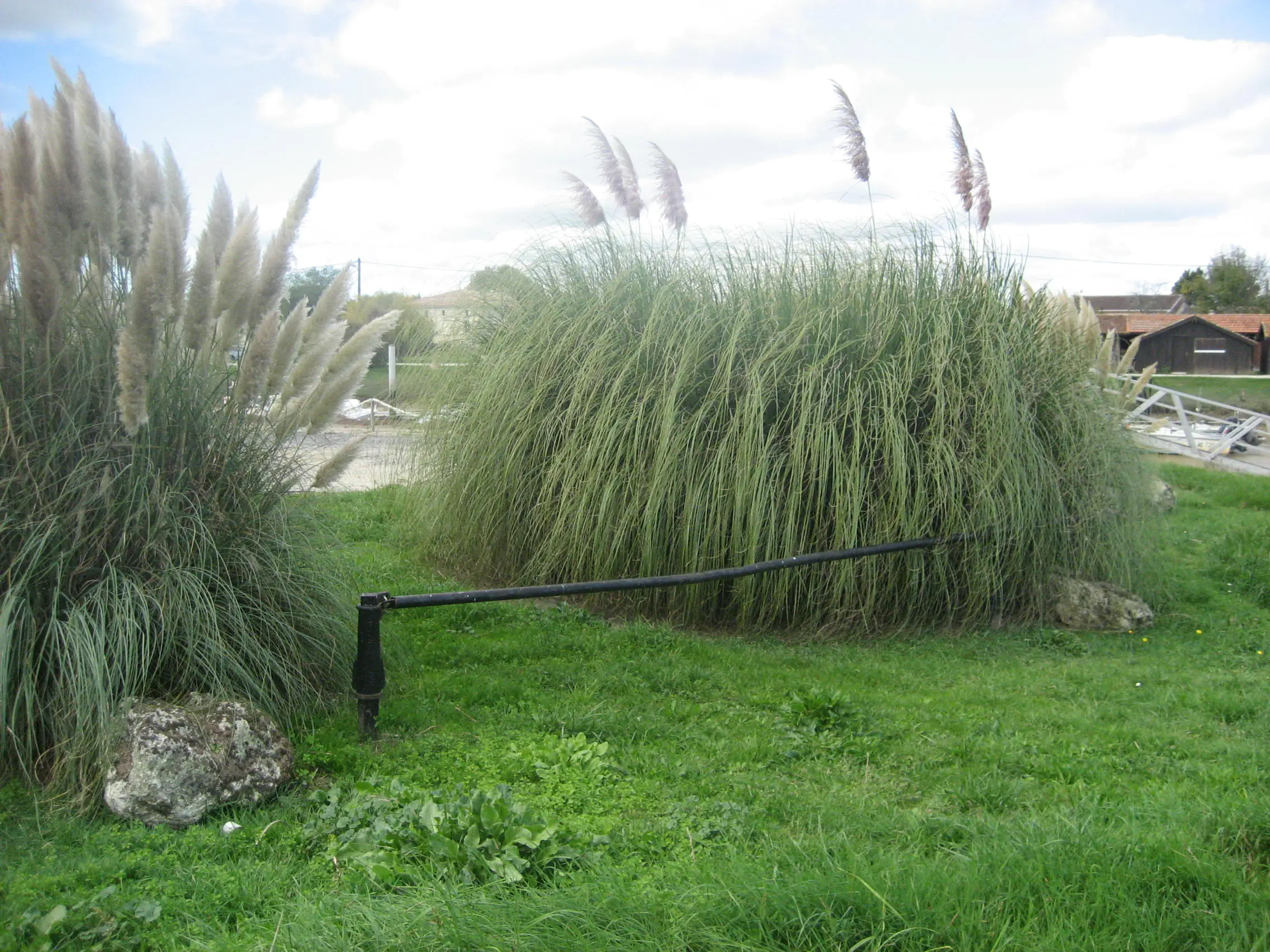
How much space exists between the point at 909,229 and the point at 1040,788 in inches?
156

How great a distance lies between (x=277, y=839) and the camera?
2764mm

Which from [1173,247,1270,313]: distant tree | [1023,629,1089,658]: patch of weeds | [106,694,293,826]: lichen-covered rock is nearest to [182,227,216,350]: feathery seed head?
[106,694,293,826]: lichen-covered rock

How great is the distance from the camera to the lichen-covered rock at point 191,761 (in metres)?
2.81

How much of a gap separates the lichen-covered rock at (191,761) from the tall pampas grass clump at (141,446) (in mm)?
111

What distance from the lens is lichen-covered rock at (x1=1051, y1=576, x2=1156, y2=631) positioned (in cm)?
575

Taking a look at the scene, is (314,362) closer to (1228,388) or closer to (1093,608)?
(1093,608)

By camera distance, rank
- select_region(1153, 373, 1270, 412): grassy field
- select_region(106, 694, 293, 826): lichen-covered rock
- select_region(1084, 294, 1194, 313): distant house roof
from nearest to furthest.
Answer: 1. select_region(106, 694, 293, 826): lichen-covered rock
2. select_region(1153, 373, 1270, 412): grassy field
3. select_region(1084, 294, 1194, 313): distant house roof

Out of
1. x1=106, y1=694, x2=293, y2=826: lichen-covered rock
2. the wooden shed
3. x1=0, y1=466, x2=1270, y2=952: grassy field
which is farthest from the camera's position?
the wooden shed

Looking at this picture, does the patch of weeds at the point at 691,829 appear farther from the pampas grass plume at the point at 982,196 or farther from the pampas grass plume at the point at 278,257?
the pampas grass plume at the point at 982,196

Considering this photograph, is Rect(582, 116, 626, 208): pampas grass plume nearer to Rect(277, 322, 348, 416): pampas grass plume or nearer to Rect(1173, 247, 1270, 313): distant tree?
Rect(277, 322, 348, 416): pampas grass plume

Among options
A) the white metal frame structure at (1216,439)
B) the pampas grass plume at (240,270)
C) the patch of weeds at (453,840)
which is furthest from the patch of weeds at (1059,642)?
the white metal frame structure at (1216,439)

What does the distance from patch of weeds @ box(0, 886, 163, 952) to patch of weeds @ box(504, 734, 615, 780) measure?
1.15m

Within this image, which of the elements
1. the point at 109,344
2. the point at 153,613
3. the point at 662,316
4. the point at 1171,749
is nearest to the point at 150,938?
the point at 153,613

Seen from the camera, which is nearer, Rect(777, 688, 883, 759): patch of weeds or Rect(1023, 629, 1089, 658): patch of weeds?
Rect(777, 688, 883, 759): patch of weeds
